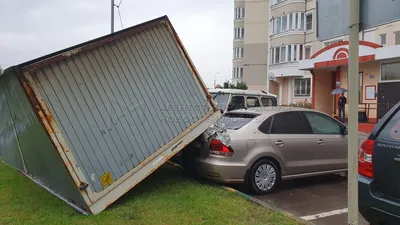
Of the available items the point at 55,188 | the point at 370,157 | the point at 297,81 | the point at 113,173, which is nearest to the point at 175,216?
the point at 113,173

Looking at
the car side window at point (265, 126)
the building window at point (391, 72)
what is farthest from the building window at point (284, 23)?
the car side window at point (265, 126)

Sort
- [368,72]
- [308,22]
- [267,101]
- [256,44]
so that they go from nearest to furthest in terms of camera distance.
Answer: [267,101]
[368,72]
[308,22]
[256,44]

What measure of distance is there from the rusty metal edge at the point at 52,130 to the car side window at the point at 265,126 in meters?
3.05

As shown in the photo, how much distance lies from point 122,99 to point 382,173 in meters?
3.51

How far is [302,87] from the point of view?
95.0 ft

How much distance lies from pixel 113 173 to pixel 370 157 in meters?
3.24

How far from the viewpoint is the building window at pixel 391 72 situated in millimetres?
17094

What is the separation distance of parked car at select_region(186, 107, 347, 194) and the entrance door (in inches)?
460

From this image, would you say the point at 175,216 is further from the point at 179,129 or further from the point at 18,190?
the point at 18,190

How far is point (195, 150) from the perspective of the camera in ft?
20.7

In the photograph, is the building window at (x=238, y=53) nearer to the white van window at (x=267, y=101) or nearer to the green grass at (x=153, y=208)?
the white van window at (x=267, y=101)

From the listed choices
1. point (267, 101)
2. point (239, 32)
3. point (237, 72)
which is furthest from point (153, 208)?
point (239, 32)

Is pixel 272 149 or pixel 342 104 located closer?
pixel 272 149

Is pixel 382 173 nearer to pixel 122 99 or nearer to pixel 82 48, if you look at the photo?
pixel 122 99
